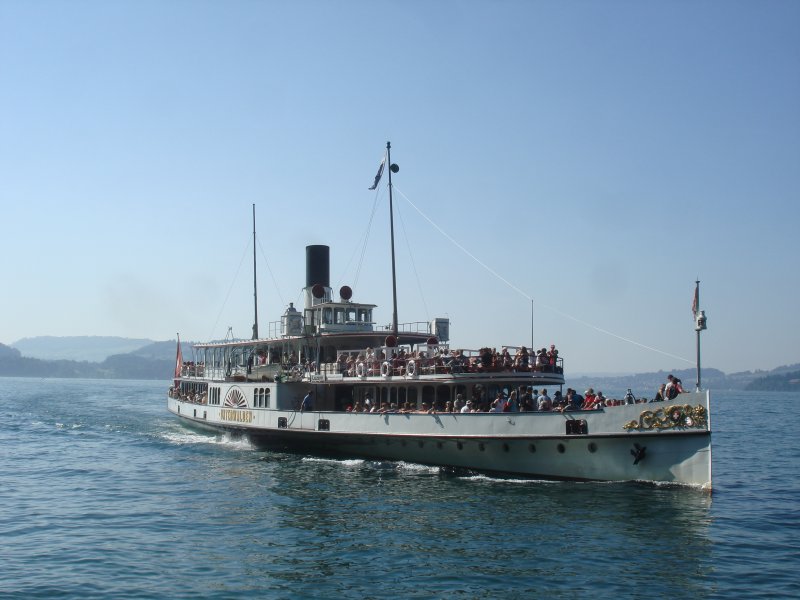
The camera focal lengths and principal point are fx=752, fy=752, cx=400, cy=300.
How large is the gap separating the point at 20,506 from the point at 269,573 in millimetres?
11757

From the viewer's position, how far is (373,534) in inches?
807

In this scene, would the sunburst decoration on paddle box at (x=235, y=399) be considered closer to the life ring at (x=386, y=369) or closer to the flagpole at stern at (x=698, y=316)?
the life ring at (x=386, y=369)

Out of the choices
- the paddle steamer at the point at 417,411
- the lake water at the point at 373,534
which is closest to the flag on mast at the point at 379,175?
the paddle steamer at the point at 417,411

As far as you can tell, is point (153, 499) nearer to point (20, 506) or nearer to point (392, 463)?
point (20, 506)

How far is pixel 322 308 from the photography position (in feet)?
130

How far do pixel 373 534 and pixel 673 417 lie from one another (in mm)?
11010

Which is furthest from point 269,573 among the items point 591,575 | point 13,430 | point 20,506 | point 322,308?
point 13,430


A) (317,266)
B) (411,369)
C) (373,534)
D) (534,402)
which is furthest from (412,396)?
(317,266)

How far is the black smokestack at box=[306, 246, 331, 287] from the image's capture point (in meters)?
43.7

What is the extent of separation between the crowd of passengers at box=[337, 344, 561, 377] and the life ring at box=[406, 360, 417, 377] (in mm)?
117

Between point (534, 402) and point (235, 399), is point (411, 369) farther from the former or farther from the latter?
point (235, 399)

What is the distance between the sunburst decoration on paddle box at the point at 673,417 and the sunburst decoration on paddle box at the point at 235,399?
880 inches

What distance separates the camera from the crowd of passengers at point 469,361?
29938mm

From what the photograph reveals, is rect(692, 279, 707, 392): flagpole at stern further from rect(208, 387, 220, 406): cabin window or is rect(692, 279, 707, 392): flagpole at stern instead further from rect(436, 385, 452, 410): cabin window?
rect(208, 387, 220, 406): cabin window
